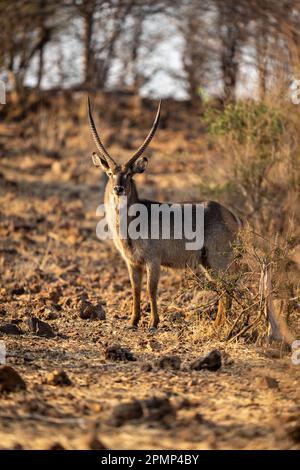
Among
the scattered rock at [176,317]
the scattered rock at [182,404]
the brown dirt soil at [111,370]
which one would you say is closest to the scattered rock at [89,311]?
the brown dirt soil at [111,370]

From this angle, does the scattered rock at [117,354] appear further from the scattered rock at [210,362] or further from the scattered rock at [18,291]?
the scattered rock at [18,291]

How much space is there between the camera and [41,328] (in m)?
7.28

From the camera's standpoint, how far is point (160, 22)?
16.3 m

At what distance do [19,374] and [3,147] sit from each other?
1240cm

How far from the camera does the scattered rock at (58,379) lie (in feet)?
18.6

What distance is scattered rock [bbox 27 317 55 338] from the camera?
727 cm

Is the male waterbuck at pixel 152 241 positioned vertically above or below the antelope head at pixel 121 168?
below

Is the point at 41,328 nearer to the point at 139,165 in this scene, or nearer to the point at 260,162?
the point at 139,165

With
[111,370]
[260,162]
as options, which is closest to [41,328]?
[111,370]

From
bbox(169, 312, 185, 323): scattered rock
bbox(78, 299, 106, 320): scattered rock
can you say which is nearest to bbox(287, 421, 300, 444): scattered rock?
bbox(169, 312, 185, 323): scattered rock

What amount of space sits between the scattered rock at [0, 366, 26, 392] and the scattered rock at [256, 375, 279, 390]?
1718 millimetres

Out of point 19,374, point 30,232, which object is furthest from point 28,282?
point 19,374

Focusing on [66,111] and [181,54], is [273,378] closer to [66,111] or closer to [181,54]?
[181,54]

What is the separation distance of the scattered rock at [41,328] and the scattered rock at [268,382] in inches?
92.9
